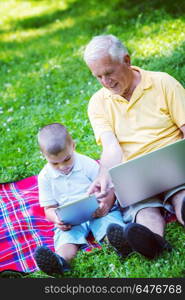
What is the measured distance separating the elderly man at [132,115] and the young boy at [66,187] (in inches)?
5.4

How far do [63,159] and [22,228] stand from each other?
0.76 meters

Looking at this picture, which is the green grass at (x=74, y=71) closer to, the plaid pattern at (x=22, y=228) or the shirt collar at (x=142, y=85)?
the plaid pattern at (x=22, y=228)

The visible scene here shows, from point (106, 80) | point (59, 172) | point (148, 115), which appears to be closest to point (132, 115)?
point (148, 115)

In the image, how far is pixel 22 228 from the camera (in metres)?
3.83

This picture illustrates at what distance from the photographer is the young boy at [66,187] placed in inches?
130

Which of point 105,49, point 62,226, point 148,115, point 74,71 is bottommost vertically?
point 74,71

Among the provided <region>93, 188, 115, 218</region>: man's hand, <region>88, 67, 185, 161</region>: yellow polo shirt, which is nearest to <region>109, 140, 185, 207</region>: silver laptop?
<region>93, 188, 115, 218</region>: man's hand

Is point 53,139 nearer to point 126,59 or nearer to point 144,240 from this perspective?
point 126,59

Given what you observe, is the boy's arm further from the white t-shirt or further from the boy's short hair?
the boy's short hair

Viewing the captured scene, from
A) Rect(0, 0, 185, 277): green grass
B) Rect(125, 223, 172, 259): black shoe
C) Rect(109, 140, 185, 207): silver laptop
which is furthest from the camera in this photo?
Rect(0, 0, 185, 277): green grass

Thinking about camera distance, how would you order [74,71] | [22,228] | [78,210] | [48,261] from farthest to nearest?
1. [74,71]
2. [22,228]
3. [78,210]
4. [48,261]

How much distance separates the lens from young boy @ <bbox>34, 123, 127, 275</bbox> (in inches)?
130

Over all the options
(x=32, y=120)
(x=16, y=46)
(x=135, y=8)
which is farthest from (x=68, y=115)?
(x=16, y=46)

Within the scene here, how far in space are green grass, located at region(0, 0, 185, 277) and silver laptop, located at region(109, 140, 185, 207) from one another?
0.31 metres
